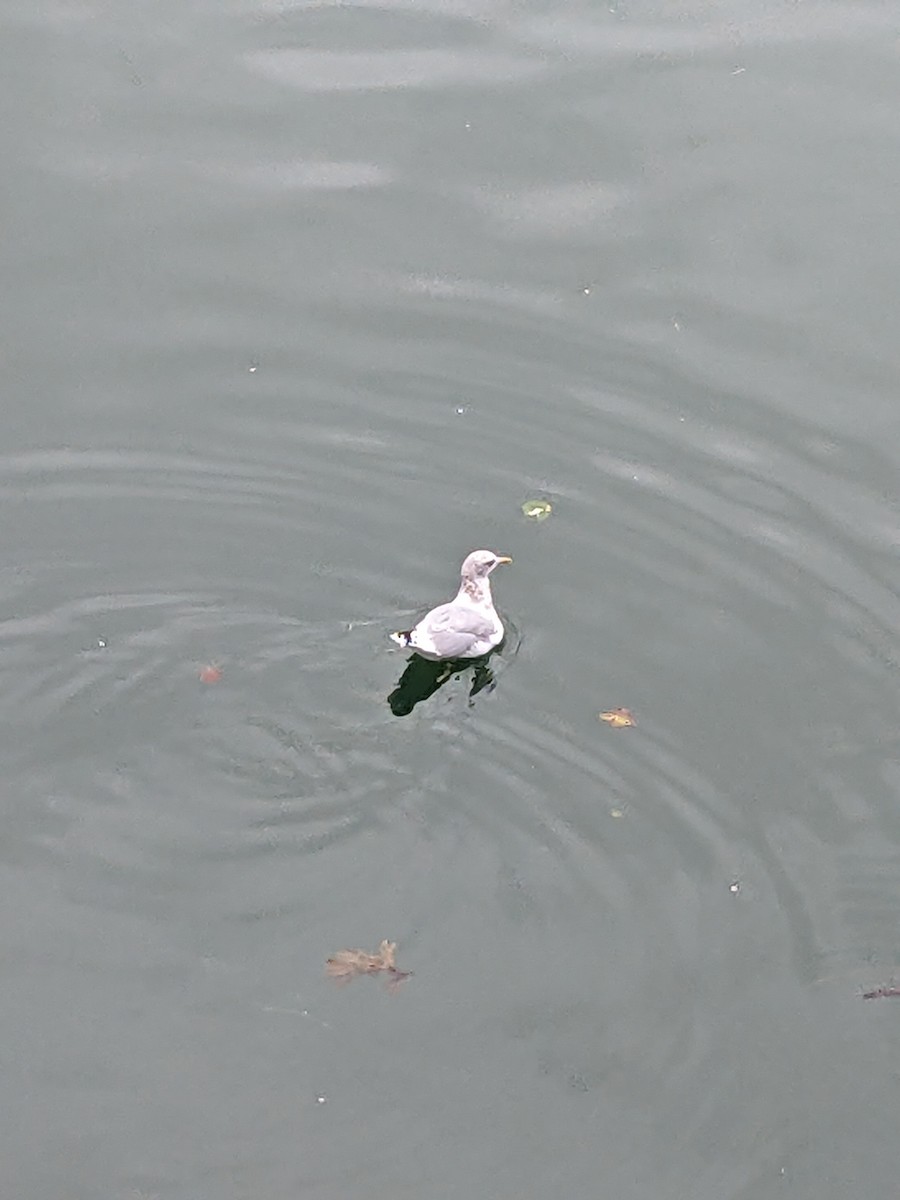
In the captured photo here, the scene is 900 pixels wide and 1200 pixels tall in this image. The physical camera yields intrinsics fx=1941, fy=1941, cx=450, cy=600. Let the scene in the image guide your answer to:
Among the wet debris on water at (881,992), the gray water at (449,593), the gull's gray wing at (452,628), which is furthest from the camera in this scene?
the gull's gray wing at (452,628)

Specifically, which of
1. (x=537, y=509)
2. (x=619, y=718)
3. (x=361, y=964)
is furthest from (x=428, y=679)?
(x=361, y=964)

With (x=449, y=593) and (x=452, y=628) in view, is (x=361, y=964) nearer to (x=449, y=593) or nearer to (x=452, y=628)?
(x=452, y=628)

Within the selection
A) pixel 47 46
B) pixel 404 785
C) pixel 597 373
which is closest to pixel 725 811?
pixel 404 785

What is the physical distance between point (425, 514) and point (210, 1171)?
487 cm

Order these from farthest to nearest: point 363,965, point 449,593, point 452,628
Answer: point 449,593, point 452,628, point 363,965

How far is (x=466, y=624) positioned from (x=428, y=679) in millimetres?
434

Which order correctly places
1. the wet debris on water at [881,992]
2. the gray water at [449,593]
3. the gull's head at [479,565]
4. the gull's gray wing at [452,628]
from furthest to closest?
the gull's head at [479,565]
the gull's gray wing at [452,628]
the wet debris on water at [881,992]
the gray water at [449,593]

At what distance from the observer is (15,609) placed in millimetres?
11555

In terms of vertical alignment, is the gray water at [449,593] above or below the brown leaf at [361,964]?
above

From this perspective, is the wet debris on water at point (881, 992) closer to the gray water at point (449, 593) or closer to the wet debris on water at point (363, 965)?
the gray water at point (449, 593)

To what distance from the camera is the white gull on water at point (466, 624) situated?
11703mm

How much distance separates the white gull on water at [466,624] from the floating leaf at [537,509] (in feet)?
1.86

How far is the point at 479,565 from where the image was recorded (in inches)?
472

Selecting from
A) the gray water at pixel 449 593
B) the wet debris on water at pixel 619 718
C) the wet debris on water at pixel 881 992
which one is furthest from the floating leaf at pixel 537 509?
the wet debris on water at pixel 881 992
